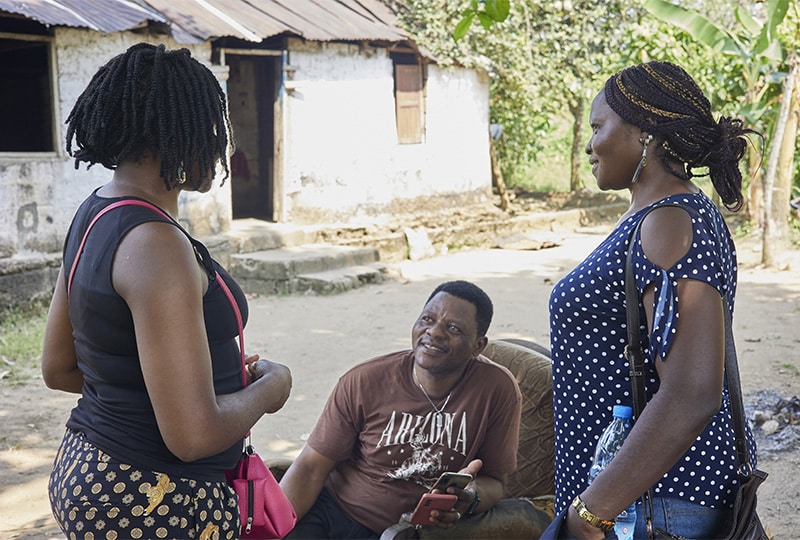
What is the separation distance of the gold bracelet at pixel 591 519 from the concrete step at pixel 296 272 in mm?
8280

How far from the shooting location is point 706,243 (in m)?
1.74

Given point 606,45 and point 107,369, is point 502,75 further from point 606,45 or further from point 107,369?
point 107,369

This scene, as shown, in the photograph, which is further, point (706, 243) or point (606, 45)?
point (606, 45)

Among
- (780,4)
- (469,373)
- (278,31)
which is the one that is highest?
(278,31)

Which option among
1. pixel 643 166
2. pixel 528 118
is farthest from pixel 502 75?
pixel 643 166

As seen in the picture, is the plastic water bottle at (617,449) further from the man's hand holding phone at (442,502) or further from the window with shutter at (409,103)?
the window with shutter at (409,103)

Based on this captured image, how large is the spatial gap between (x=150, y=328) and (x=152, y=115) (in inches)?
17.6

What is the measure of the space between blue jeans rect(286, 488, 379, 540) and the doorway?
32.9ft

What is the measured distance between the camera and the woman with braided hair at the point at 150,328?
65.8 inches

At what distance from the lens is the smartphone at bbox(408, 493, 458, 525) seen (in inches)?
105

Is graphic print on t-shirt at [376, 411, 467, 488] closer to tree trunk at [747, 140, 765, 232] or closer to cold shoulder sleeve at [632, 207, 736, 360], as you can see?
cold shoulder sleeve at [632, 207, 736, 360]

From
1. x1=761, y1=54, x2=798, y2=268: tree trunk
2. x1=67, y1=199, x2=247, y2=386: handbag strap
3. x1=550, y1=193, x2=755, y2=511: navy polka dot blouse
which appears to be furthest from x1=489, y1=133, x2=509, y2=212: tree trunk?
x1=67, y1=199, x2=247, y2=386: handbag strap

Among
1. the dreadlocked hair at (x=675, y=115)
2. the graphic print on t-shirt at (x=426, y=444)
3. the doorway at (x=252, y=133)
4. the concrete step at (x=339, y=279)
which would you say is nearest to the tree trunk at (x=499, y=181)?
the doorway at (x=252, y=133)

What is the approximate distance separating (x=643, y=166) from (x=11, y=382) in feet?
18.6
